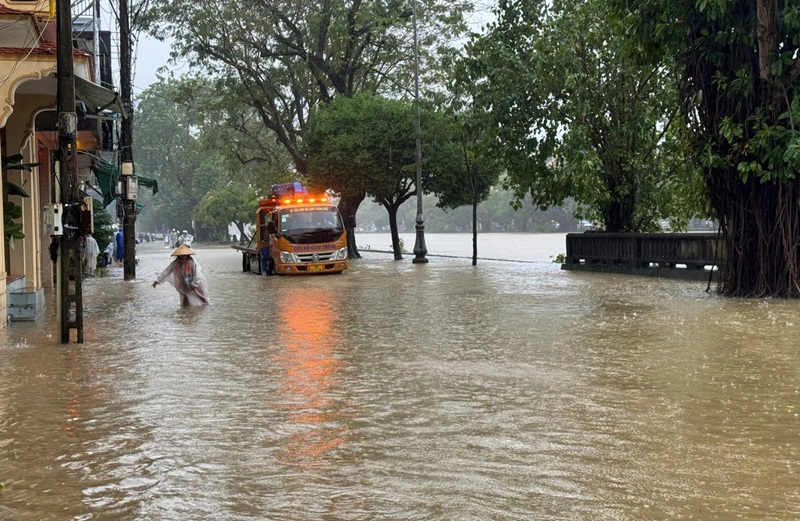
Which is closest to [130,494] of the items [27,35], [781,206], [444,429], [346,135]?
[444,429]

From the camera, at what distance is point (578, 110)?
92.8 feet

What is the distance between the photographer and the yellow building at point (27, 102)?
47.5 ft

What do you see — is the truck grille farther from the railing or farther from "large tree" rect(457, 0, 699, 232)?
the railing

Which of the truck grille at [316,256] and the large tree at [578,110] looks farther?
the truck grille at [316,256]

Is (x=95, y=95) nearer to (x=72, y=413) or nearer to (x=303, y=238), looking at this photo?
(x=72, y=413)

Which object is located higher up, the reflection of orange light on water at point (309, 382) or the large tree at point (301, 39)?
the large tree at point (301, 39)

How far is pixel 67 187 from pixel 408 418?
7217 mm

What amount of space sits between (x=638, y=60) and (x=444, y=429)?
15.4m

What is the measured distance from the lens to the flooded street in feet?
18.2

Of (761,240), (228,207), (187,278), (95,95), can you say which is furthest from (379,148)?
(228,207)

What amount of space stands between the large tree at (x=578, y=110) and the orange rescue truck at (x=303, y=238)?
18.8 ft

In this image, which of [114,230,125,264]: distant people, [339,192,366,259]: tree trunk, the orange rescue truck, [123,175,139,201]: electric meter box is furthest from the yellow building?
[114,230,125,264]: distant people

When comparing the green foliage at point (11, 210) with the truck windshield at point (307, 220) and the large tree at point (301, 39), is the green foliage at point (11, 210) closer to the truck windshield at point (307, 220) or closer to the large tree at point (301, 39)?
the truck windshield at point (307, 220)

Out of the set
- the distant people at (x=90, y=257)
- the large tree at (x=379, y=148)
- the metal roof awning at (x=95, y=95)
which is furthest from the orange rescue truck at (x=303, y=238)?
the metal roof awning at (x=95, y=95)
